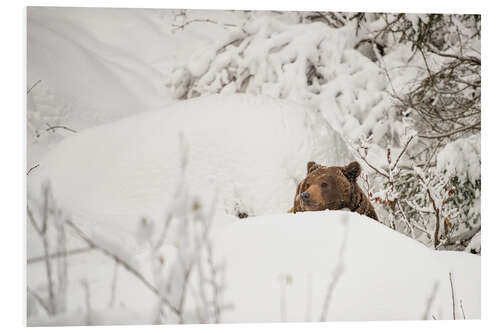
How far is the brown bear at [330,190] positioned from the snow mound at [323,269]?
0.17 ft

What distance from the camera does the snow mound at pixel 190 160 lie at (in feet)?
6.93

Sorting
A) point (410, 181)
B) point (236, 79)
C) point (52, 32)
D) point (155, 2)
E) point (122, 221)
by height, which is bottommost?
point (122, 221)

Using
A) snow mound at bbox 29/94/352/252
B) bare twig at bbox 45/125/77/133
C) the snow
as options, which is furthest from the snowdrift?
bare twig at bbox 45/125/77/133

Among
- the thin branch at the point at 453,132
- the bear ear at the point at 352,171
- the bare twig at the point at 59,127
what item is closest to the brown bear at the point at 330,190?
the bear ear at the point at 352,171

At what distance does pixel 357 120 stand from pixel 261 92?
17.5 inches

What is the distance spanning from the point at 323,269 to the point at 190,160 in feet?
2.29

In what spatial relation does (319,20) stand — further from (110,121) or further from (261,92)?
(110,121)

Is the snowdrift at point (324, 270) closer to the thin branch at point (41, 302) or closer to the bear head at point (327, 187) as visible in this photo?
the bear head at point (327, 187)

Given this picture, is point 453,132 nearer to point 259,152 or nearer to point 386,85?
point 386,85

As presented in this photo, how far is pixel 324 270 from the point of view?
2.15m

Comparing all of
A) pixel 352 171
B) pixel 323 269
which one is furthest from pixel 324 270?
pixel 352 171

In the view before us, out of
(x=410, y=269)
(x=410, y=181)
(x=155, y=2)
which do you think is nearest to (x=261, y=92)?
(x=155, y=2)

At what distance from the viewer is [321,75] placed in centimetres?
240

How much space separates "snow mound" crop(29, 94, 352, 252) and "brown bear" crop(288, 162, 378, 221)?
4 centimetres
